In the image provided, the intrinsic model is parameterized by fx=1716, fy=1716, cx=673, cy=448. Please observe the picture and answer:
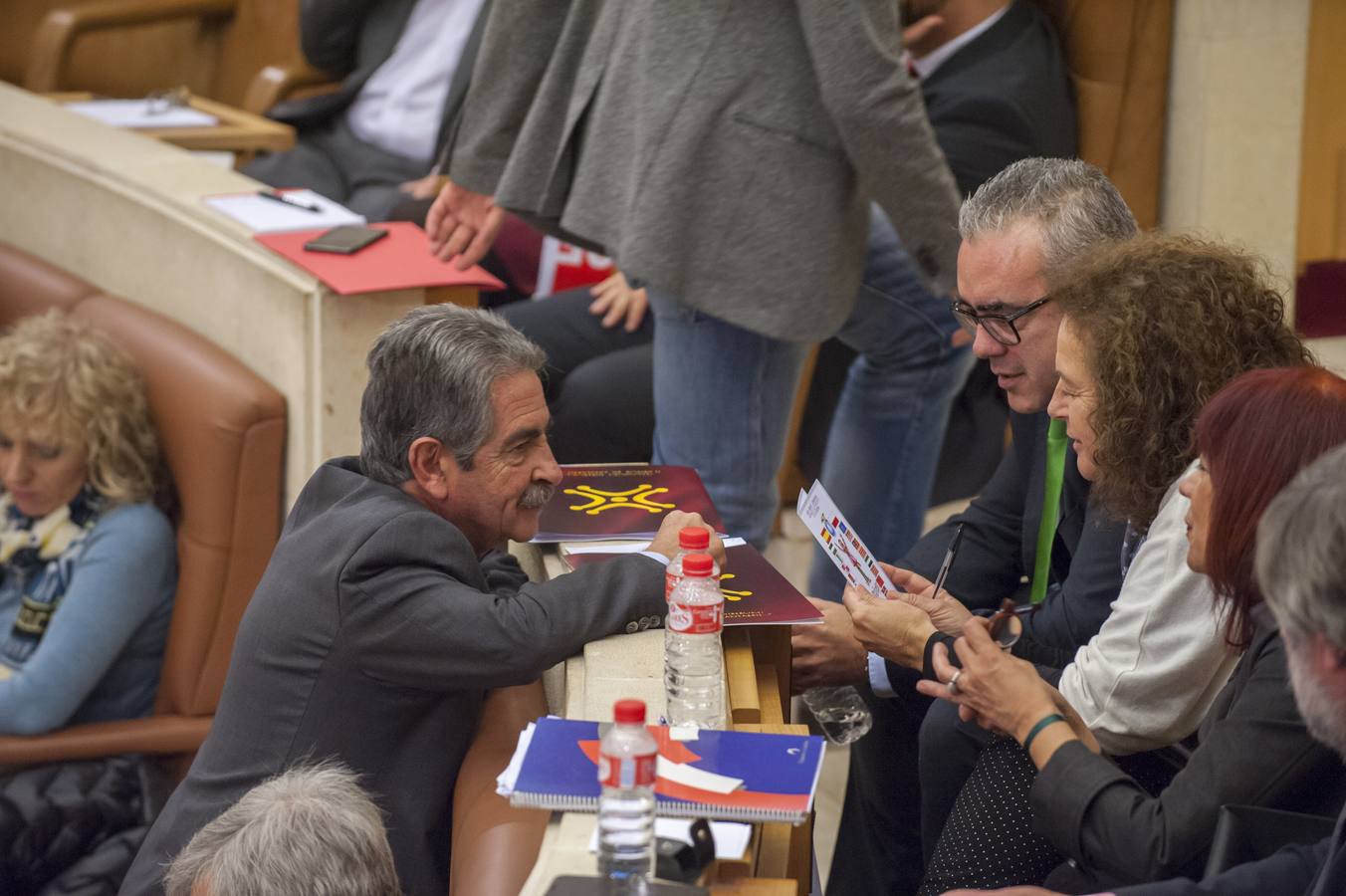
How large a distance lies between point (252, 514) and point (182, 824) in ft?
3.48

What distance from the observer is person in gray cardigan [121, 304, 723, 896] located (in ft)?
6.64

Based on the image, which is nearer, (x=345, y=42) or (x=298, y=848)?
(x=298, y=848)

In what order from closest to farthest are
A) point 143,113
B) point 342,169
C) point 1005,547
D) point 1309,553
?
point 1309,553
point 1005,547
point 342,169
point 143,113

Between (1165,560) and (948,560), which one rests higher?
(1165,560)

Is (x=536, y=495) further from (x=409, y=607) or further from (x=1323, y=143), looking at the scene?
(x=1323, y=143)

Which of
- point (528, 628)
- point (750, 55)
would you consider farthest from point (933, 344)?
point (528, 628)

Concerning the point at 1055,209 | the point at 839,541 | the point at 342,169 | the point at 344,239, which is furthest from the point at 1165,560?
the point at 342,169

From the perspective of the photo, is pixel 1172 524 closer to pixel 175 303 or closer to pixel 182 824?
pixel 182 824

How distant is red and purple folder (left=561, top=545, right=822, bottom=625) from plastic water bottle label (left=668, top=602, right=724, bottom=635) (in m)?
0.18

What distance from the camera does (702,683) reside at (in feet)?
6.32

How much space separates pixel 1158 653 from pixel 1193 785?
0.24 metres

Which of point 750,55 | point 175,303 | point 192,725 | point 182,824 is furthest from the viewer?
point 175,303

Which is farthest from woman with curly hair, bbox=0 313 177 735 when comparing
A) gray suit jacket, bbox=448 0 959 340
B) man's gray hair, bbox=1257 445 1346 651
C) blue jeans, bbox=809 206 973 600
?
man's gray hair, bbox=1257 445 1346 651

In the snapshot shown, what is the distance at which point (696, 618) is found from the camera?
1.95m
